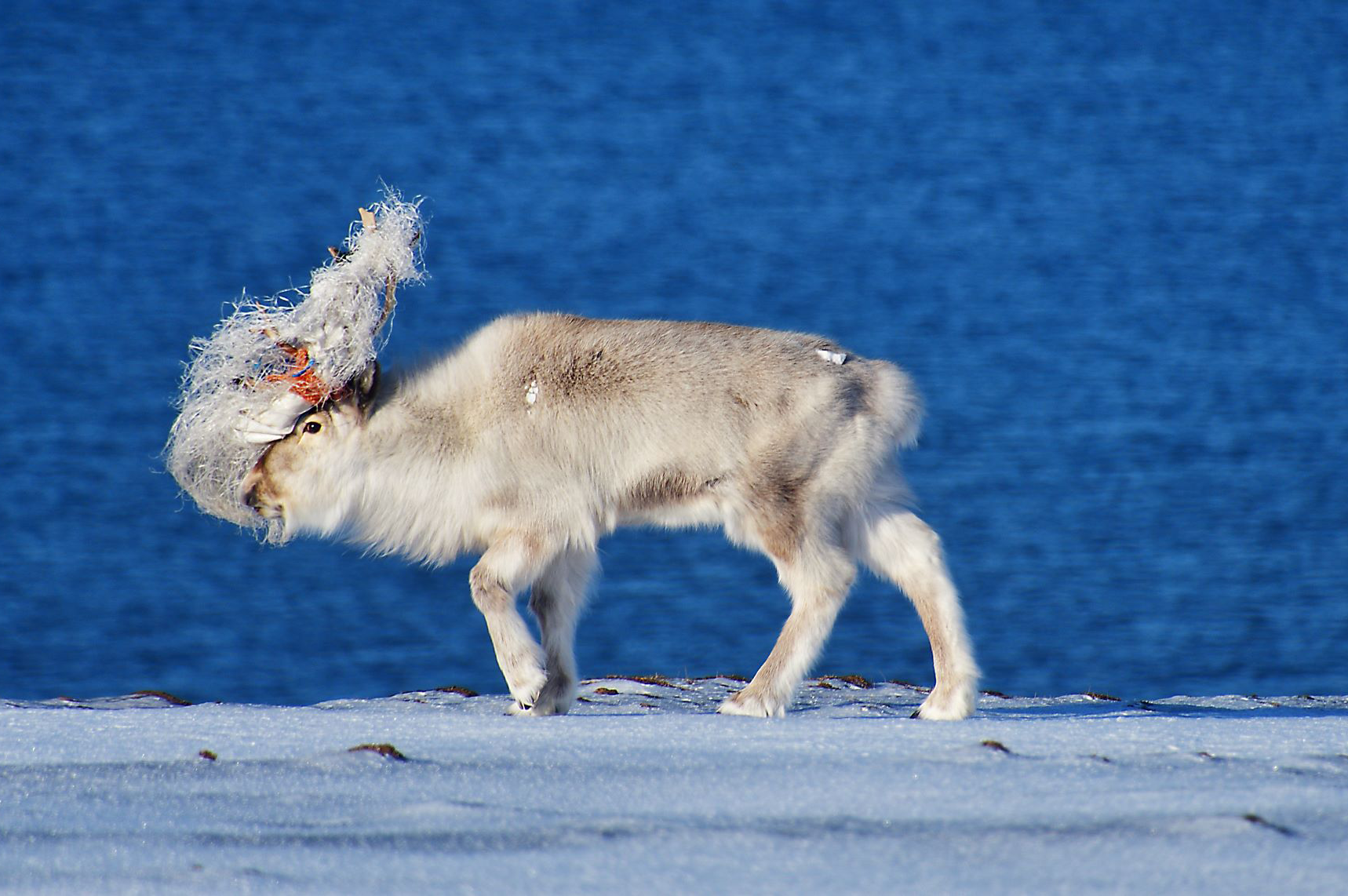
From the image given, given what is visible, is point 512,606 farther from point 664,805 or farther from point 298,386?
point 664,805

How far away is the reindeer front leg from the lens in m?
5.09

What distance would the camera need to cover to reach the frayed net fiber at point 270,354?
5.38 meters

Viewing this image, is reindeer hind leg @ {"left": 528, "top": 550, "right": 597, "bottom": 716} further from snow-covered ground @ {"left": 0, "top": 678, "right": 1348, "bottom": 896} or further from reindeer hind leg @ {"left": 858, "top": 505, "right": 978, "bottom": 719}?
reindeer hind leg @ {"left": 858, "top": 505, "right": 978, "bottom": 719}

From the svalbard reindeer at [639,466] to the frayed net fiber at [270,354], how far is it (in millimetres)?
203

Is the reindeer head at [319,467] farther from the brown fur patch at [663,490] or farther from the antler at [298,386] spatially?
the brown fur patch at [663,490]

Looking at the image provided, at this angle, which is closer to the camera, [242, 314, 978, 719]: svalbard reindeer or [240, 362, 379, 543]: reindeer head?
[242, 314, 978, 719]: svalbard reindeer

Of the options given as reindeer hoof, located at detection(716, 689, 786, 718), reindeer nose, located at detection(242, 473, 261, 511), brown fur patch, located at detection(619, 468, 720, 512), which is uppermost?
brown fur patch, located at detection(619, 468, 720, 512)

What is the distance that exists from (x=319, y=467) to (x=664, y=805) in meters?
2.78

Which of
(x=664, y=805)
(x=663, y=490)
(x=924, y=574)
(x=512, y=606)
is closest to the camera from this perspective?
(x=664, y=805)

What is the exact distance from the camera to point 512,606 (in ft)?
17.0

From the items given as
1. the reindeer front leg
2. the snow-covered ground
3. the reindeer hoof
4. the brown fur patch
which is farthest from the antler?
the reindeer hoof

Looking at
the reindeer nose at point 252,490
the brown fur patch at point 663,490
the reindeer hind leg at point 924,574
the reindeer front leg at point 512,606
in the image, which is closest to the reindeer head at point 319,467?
the reindeer nose at point 252,490

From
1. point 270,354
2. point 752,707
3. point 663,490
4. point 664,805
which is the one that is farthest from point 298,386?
point 664,805

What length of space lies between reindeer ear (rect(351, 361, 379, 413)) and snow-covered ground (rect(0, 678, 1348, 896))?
1.32 m
